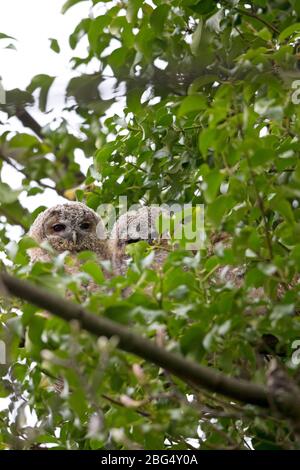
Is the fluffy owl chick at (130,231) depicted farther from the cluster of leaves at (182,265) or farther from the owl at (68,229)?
the cluster of leaves at (182,265)

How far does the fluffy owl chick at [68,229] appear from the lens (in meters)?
6.09

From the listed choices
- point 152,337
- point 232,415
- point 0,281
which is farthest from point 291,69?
point 0,281

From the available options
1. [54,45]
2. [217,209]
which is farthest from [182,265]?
[54,45]

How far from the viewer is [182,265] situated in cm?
282

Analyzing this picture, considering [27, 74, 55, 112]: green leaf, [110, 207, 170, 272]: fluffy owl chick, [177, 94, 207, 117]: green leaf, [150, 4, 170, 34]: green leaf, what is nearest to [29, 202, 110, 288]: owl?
[110, 207, 170, 272]: fluffy owl chick

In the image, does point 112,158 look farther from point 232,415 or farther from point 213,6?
point 232,415

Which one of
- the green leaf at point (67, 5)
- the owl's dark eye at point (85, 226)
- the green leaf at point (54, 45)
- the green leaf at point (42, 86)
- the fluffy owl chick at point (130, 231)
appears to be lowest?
the fluffy owl chick at point (130, 231)

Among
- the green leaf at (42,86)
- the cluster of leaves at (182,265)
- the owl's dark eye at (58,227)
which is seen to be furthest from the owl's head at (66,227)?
the green leaf at (42,86)

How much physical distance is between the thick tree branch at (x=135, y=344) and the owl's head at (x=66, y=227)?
13.1 feet

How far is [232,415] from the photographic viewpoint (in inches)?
95.7

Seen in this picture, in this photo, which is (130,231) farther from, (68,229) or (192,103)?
(192,103)

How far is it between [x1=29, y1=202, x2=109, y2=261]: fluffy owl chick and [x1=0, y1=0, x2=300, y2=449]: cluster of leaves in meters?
2.15

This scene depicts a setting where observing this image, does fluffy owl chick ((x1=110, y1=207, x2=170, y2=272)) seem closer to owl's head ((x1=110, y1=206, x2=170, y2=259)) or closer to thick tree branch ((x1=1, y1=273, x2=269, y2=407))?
owl's head ((x1=110, y1=206, x2=170, y2=259))

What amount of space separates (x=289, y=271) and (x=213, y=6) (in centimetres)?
155
